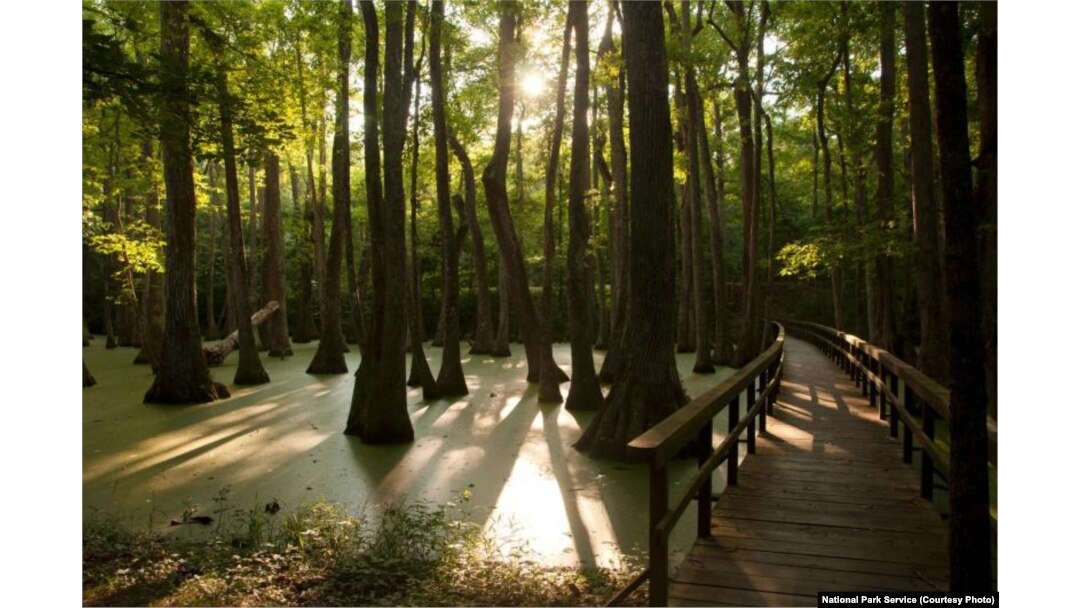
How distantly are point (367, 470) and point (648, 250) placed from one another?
158 inches

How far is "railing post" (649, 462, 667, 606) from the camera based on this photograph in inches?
114

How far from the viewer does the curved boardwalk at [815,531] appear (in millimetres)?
3213

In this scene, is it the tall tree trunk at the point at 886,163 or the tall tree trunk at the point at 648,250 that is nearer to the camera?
the tall tree trunk at the point at 648,250

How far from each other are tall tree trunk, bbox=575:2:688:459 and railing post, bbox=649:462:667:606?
4595 mm

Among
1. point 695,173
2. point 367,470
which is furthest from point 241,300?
point 695,173

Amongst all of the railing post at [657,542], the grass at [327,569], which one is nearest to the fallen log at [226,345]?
the grass at [327,569]

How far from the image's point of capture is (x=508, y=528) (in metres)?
5.68

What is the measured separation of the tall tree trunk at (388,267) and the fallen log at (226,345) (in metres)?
8.13

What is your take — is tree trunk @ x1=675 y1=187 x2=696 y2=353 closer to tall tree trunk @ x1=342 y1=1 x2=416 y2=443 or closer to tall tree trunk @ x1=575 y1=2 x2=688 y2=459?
tall tree trunk @ x1=342 y1=1 x2=416 y2=443

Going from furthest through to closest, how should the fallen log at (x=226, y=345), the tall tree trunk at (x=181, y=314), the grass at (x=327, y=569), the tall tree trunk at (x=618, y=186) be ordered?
the fallen log at (x=226, y=345)
the tall tree trunk at (x=618, y=186)
the tall tree trunk at (x=181, y=314)
the grass at (x=327, y=569)

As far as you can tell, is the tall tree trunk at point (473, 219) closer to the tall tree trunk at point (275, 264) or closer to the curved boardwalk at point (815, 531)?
the tall tree trunk at point (275, 264)

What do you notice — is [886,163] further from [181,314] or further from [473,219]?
[181,314]

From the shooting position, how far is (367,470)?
7.82 m

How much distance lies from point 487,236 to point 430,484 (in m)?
24.8
